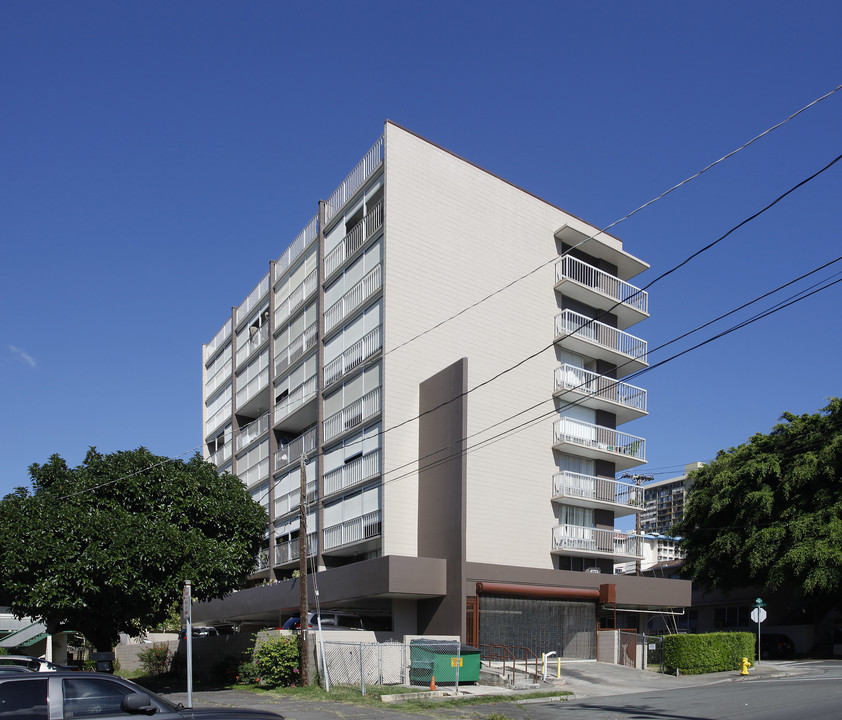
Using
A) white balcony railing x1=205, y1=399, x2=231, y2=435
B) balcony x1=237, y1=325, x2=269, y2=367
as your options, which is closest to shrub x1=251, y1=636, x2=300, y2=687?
balcony x1=237, y1=325, x2=269, y2=367

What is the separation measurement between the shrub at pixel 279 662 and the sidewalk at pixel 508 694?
926mm

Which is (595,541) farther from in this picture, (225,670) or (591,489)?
(225,670)

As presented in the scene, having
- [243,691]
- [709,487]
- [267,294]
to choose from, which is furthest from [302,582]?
[709,487]

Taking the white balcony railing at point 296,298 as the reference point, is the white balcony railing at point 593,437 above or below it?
below

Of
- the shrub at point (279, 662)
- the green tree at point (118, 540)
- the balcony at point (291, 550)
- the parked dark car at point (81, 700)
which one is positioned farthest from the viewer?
the balcony at point (291, 550)

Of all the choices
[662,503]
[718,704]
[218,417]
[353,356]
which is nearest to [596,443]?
[353,356]

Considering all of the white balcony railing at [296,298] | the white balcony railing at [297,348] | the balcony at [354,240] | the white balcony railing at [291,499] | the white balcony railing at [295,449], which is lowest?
the white balcony railing at [291,499]

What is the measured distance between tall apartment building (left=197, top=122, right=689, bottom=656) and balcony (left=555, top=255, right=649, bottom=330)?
0.35 feet

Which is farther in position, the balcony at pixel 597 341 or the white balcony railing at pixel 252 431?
the white balcony railing at pixel 252 431

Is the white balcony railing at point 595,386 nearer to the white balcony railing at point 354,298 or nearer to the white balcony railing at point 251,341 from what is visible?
the white balcony railing at point 354,298

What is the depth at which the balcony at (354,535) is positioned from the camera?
34.4 metres

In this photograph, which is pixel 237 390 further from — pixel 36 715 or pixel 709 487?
pixel 36 715

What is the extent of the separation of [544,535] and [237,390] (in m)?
23.9

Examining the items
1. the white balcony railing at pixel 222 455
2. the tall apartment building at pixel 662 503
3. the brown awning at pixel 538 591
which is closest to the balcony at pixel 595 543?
the brown awning at pixel 538 591
